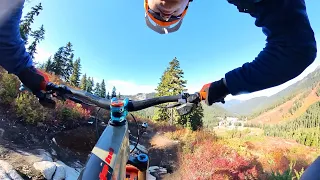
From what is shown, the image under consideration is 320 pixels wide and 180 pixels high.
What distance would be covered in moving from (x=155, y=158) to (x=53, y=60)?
1087 inches

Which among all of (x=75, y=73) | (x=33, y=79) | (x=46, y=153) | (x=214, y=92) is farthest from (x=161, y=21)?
(x=75, y=73)

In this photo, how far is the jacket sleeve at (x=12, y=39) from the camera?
69 centimetres

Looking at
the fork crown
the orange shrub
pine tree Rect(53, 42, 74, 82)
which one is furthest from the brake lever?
pine tree Rect(53, 42, 74, 82)

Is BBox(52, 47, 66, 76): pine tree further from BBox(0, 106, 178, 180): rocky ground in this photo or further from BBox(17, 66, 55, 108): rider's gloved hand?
BBox(17, 66, 55, 108): rider's gloved hand

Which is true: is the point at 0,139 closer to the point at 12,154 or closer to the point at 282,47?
the point at 12,154

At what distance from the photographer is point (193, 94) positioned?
1222 mm

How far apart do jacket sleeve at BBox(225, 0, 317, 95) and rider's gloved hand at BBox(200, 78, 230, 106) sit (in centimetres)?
17

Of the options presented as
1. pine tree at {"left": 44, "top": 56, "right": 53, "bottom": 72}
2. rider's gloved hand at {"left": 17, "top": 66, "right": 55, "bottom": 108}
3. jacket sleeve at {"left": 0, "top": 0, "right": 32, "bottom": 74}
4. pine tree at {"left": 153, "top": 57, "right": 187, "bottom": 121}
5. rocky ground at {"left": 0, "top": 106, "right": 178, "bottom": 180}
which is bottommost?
rocky ground at {"left": 0, "top": 106, "right": 178, "bottom": 180}

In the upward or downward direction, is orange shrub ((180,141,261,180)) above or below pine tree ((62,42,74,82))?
below

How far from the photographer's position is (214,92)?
1.08 metres

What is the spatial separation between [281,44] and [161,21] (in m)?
0.48

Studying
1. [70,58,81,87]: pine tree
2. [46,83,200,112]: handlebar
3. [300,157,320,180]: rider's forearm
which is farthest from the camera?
[70,58,81,87]: pine tree

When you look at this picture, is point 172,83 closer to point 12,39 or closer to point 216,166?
point 216,166

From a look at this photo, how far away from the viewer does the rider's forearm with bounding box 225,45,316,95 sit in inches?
29.1
